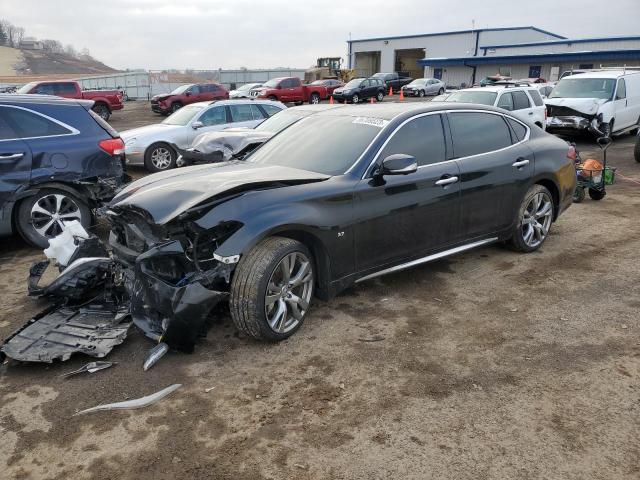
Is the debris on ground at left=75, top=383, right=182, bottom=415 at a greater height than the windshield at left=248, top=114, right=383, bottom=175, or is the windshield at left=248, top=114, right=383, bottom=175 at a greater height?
the windshield at left=248, top=114, right=383, bottom=175

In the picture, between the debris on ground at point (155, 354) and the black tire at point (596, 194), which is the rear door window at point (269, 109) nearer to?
the black tire at point (596, 194)

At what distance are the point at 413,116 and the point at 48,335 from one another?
346 cm

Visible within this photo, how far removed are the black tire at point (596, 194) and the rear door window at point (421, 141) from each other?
4.62m

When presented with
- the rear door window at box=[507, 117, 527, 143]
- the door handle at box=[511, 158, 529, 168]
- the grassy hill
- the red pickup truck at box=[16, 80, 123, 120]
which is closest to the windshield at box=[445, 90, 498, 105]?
the rear door window at box=[507, 117, 527, 143]

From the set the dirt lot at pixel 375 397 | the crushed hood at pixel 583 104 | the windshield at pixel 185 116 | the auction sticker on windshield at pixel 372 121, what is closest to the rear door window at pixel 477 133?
the auction sticker on windshield at pixel 372 121

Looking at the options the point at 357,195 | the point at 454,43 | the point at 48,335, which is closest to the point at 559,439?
the point at 357,195

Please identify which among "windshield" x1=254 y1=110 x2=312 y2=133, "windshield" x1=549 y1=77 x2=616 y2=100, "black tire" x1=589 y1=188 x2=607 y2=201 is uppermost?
"windshield" x1=549 y1=77 x2=616 y2=100

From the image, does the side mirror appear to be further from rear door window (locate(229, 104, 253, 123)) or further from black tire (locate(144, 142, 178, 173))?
rear door window (locate(229, 104, 253, 123))

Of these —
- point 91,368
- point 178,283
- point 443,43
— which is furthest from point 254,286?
point 443,43

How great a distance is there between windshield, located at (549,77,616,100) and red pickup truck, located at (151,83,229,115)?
16266 millimetres

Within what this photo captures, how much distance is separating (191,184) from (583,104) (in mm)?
13794

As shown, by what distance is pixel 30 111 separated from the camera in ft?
19.6

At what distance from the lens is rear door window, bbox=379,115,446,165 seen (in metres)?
4.43

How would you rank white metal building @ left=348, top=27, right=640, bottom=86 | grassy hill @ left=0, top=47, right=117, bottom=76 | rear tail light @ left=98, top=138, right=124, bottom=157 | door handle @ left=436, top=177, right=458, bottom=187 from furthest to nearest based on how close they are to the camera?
grassy hill @ left=0, top=47, right=117, bottom=76 < white metal building @ left=348, top=27, right=640, bottom=86 < rear tail light @ left=98, top=138, right=124, bottom=157 < door handle @ left=436, top=177, right=458, bottom=187
